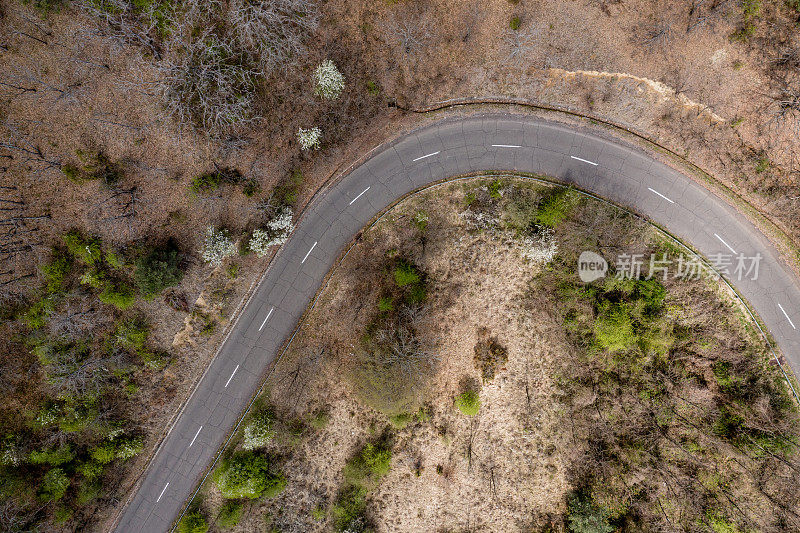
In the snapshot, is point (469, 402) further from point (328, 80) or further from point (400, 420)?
point (328, 80)

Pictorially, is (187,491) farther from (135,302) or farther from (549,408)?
(549,408)

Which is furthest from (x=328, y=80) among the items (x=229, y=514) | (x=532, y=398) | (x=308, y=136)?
(x=229, y=514)

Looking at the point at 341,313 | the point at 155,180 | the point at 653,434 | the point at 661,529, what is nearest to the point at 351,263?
the point at 341,313

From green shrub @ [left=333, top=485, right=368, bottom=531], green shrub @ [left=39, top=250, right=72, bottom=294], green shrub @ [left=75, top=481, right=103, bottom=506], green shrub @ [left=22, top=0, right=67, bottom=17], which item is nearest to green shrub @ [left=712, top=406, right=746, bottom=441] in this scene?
green shrub @ [left=333, top=485, right=368, bottom=531]

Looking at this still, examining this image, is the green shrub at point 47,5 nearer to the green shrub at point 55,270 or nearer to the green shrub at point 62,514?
the green shrub at point 55,270

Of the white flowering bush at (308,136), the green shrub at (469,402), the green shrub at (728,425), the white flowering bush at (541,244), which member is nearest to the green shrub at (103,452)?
the green shrub at (469,402)

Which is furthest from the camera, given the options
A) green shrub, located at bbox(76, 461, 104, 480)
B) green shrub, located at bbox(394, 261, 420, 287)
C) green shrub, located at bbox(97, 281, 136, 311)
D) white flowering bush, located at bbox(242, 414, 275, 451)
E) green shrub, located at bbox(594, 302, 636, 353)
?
green shrub, located at bbox(594, 302, 636, 353)

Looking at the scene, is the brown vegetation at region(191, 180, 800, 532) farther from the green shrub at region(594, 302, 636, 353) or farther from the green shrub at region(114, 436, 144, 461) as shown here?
the green shrub at region(114, 436, 144, 461)
